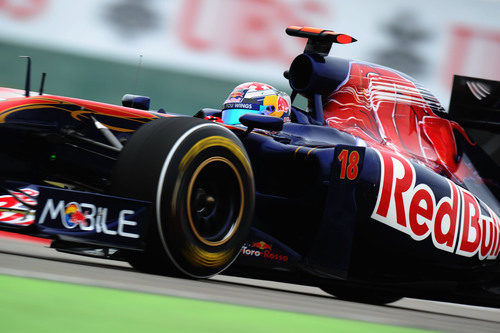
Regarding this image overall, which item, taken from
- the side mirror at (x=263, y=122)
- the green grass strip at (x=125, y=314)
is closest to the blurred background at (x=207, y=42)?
the side mirror at (x=263, y=122)

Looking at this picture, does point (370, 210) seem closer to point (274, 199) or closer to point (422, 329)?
point (274, 199)

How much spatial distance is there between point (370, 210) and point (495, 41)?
7495mm

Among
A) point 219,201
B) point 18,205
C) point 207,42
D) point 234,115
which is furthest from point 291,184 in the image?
point 207,42

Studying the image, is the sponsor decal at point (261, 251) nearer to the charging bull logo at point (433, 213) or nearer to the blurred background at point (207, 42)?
the charging bull logo at point (433, 213)

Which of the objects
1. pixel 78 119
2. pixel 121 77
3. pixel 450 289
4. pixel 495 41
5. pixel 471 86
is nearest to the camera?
pixel 78 119

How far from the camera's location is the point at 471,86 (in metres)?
5.66

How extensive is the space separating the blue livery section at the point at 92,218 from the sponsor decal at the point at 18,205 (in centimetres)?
33

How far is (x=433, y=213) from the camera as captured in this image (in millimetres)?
4711

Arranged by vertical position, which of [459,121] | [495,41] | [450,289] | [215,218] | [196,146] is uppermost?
[495,41]

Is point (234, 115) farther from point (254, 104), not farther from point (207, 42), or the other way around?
point (207, 42)

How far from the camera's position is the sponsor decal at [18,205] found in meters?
3.78

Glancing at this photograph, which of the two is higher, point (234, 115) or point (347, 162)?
point (234, 115)

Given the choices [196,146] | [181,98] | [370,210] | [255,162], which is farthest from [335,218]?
[181,98]

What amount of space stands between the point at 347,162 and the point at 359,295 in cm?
168
